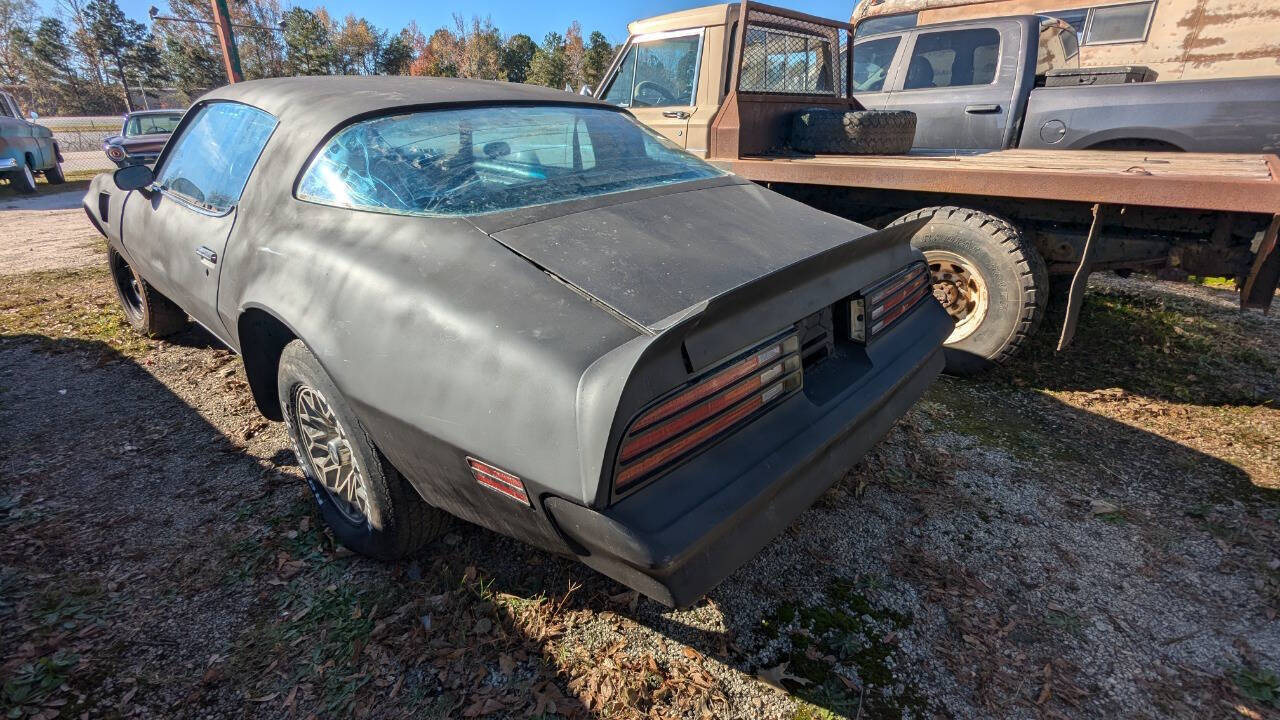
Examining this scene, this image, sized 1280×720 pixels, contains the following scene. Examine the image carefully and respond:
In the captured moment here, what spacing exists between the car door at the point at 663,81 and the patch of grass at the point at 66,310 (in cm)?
403

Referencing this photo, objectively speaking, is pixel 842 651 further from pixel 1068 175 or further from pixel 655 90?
pixel 655 90

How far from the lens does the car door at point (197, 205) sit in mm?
2663

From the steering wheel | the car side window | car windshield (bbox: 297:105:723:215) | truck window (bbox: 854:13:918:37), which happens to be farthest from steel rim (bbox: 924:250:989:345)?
truck window (bbox: 854:13:918:37)

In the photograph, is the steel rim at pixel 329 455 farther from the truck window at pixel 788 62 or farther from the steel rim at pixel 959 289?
the truck window at pixel 788 62

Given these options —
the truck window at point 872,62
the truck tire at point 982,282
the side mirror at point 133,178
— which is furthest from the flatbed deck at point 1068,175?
the side mirror at point 133,178

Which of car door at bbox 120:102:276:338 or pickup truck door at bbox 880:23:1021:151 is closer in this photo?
car door at bbox 120:102:276:338

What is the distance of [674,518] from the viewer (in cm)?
150

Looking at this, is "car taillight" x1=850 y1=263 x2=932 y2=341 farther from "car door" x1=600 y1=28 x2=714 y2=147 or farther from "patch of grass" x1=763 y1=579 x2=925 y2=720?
"car door" x1=600 y1=28 x2=714 y2=147

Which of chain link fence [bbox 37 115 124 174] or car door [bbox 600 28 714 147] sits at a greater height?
car door [bbox 600 28 714 147]

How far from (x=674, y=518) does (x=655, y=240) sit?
3.18ft

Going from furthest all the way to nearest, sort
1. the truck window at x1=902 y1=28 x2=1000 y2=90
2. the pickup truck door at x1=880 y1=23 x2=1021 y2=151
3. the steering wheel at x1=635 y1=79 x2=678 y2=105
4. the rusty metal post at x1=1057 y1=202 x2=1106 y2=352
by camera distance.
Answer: the truck window at x1=902 y1=28 x2=1000 y2=90, the pickup truck door at x1=880 y1=23 x2=1021 y2=151, the steering wheel at x1=635 y1=79 x2=678 y2=105, the rusty metal post at x1=1057 y1=202 x2=1106 y2=352

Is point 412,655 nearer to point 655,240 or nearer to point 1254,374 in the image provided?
point 655,240

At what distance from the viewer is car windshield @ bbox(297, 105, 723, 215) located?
2172mm

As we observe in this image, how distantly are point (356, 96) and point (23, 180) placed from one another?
1490 cm
